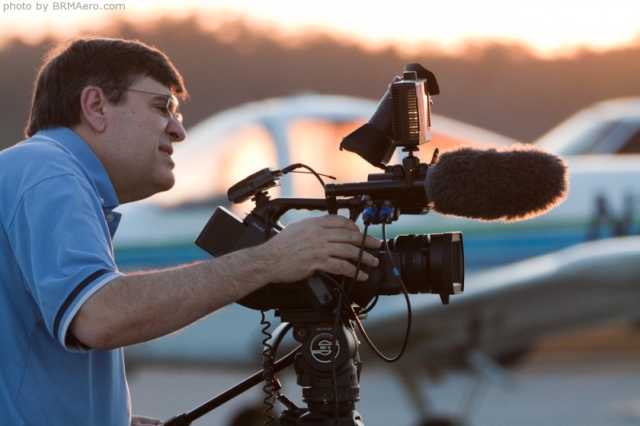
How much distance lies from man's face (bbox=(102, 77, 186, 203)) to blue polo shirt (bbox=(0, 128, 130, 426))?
0.13 meters

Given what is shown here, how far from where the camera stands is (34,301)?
90.0 inches

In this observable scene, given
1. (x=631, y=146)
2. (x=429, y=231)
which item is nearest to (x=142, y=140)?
(x=429, y=231)

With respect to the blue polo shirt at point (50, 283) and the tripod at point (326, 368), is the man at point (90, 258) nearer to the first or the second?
the blue polo shirt at point (50, 283)

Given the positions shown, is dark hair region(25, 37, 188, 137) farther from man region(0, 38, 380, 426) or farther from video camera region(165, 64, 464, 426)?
video camera region(165, 64, 464, 426)

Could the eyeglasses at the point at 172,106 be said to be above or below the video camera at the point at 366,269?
above

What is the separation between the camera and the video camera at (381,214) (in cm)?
239

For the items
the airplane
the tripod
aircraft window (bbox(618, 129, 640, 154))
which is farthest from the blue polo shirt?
aircraft window (bbox(618, 129, 640, 154))

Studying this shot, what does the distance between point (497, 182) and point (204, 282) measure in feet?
2.32

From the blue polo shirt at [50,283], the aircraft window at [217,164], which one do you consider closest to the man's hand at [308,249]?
the blue polo shirt at [50,283]

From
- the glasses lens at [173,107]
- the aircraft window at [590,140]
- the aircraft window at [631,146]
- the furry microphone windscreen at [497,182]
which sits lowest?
the aircraft window at [631,146]

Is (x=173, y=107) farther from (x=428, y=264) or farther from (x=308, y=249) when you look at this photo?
(x=428, y=264)

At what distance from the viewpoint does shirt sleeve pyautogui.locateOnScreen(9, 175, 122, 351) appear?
208 cm

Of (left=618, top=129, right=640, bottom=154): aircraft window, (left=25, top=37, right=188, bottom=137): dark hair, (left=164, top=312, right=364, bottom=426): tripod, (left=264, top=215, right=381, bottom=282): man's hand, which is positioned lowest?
(left=618, top=129, right=640, bottom=154): aircraft window

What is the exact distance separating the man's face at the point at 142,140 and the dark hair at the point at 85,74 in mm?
36
